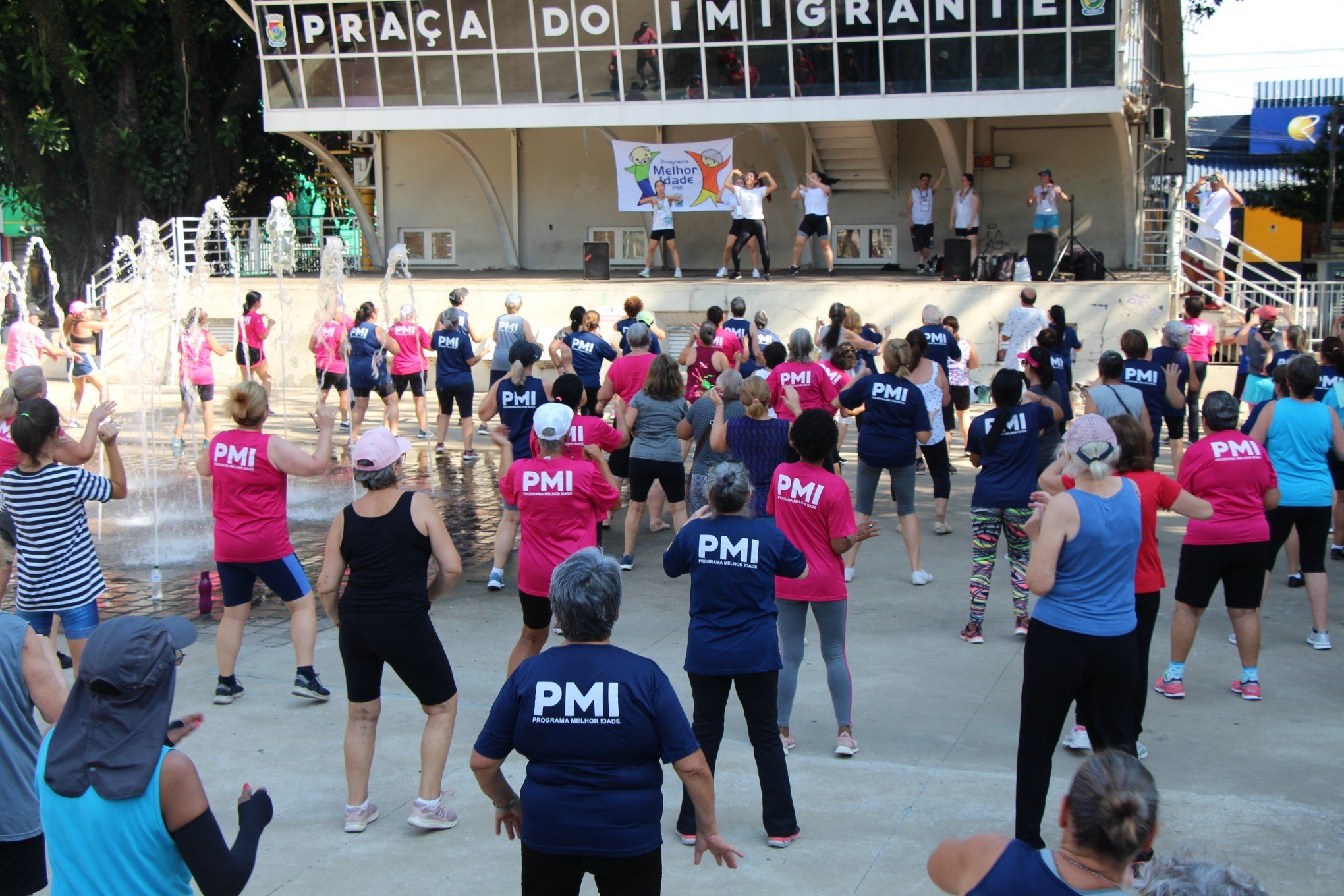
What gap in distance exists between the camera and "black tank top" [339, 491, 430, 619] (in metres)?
4.84

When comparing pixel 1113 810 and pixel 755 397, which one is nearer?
pixel 1113 810

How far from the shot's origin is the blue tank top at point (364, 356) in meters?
13.6

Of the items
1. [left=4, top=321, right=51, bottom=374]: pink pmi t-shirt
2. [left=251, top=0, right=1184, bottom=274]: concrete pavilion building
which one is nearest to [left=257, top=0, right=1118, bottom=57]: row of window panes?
[left=251, top=0, right=1184, bottom=274]: concrete pavilion building

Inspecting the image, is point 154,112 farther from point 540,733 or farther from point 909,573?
point 540,733

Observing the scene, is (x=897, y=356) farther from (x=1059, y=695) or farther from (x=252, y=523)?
(x=252, y=523)

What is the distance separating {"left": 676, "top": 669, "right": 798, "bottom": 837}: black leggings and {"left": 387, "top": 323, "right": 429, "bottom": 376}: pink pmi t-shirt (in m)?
10.1

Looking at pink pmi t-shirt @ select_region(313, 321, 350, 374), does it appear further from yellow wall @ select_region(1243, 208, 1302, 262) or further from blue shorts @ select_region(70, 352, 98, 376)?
yellow wall @ select_region(1243, 208, 1302, 262)

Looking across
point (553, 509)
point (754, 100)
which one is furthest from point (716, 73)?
point (553, 509)

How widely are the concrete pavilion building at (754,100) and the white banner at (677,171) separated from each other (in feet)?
2.23

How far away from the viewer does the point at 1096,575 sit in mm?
4590

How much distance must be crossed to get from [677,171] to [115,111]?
12.7 m

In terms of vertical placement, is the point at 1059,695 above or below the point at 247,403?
below

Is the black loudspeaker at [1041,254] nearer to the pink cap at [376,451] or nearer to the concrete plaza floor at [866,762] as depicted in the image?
the concrete plaza floor at [866,762]

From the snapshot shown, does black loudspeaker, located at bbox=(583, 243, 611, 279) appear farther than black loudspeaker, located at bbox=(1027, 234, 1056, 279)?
Yes
